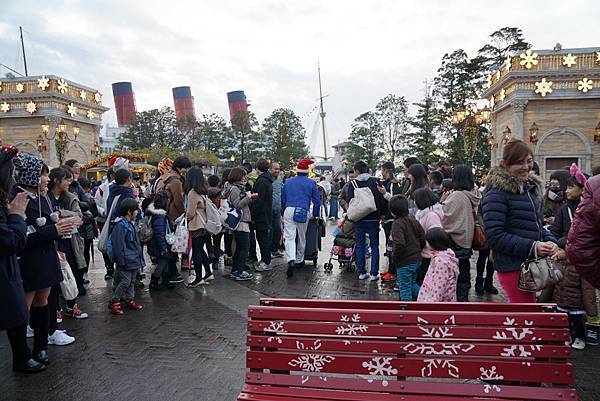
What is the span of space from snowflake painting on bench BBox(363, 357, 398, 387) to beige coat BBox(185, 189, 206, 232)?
16.1ft

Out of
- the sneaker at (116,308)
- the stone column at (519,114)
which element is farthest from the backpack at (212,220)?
the stone column at (519,114)

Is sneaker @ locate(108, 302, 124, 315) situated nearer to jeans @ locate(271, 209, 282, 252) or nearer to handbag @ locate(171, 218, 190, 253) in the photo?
handbag @ locate(171, 218, 190, 253)

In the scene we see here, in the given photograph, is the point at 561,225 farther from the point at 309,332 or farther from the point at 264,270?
the point at 264,270

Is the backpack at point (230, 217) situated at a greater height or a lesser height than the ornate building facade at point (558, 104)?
lesser

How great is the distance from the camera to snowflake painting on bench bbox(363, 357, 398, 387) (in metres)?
2.44

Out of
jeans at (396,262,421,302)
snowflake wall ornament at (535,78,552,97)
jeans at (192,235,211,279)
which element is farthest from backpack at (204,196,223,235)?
snowflake wall ornament at (535,78,552,97)

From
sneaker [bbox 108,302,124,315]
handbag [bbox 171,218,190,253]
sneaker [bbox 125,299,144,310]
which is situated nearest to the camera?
sneaker [bbox 108,302,124,315]

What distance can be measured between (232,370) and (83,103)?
32485 millimetres

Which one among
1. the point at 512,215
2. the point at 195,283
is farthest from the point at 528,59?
the point at 512,215

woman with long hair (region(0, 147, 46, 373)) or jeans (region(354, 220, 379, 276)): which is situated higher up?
woman with long hair (region(0, 147, 46, 373))

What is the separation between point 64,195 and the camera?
5.82 m

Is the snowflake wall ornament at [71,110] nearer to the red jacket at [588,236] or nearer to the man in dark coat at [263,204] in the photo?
the man in dark coat at [263,204]

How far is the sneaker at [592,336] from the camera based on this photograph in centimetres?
460

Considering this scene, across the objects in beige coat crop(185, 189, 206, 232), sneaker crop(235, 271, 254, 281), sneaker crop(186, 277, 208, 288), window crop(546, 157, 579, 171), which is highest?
beige coat crop(185, 189, 206, 232)
